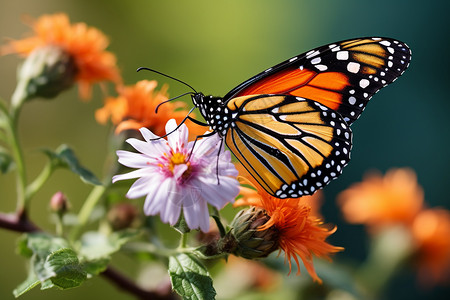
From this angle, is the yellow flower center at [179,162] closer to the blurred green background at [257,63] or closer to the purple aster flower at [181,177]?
the purple aster flower at [181,177]

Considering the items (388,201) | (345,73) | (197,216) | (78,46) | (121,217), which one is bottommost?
(388,201)

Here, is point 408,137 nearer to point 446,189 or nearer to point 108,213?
point 446,189

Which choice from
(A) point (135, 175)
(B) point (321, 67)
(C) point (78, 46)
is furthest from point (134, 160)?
(C) point (78, 46)

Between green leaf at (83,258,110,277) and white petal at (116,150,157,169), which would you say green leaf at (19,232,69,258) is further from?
white petal at (116,150,157,169)

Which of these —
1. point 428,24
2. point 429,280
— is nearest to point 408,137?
point 428,24

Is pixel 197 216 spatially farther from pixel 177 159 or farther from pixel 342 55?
pixel 342 55

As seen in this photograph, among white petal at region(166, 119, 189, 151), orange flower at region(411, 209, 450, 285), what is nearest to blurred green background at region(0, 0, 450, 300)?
orange flower at region(411, 209, 450, 285)

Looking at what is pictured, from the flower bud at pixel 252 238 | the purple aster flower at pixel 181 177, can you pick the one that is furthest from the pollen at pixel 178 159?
the flower bud at pixel 252 238
